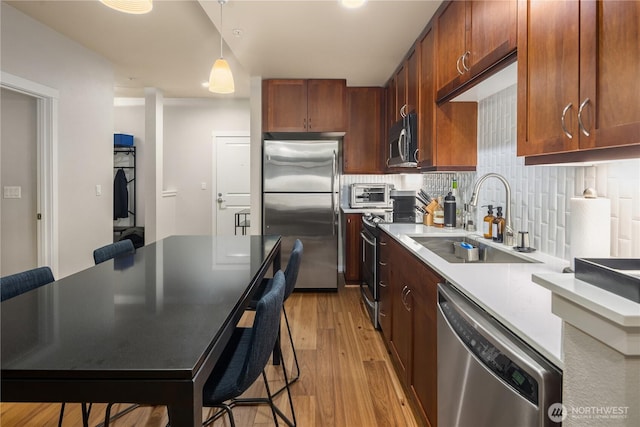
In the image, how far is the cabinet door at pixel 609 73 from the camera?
892 mm

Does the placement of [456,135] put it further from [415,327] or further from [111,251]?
[111,251]

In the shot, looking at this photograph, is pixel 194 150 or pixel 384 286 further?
pixel 194 150

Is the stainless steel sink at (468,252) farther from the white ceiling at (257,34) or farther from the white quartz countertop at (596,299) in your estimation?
the white ceiling at (257,34)

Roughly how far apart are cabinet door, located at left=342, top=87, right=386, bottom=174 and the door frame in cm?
309

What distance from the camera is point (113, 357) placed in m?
0.84

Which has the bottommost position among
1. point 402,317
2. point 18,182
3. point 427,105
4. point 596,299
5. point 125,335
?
point 402,317

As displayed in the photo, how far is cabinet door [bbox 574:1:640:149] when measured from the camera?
2.93ft

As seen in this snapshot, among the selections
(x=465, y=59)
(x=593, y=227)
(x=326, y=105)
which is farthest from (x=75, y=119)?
(x=593, y=227)

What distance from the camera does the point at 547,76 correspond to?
1.24 meters

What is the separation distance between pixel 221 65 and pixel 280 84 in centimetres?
206

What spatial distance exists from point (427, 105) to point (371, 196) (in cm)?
205

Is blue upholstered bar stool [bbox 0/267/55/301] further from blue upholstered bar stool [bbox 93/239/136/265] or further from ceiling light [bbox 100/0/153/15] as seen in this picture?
ceiling light [bbox 100/0/153/15]

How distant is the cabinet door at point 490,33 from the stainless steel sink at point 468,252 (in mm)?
931

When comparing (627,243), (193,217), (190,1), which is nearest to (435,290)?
(627,243)
